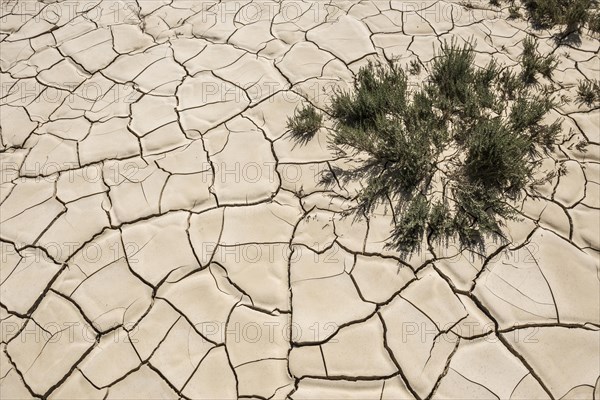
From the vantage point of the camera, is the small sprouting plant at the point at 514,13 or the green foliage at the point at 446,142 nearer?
the green foliage at the point at 446,142

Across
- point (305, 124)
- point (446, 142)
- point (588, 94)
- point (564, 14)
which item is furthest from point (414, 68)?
point (564, 14)

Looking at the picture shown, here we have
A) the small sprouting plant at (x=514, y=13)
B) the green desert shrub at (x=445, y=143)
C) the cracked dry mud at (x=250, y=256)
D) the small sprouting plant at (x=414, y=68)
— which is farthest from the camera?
the small sprouting plant at (x=514, y=13)

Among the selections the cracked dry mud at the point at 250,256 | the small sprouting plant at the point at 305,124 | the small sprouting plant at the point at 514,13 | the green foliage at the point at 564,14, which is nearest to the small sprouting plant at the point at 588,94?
the cracked dry mud at the point at 250,256

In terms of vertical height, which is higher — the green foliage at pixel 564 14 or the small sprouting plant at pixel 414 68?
the green foliage at pixel 564 14

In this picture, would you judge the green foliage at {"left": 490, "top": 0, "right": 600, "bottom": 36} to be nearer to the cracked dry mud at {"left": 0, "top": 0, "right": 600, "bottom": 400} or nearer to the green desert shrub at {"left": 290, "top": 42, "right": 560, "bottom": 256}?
the cracked dry mud at {"left": 0, "top": 0, "right": 600, "bottom": 400}

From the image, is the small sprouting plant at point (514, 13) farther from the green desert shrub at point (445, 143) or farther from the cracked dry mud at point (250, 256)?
the green desert shrub at point (445, 143)

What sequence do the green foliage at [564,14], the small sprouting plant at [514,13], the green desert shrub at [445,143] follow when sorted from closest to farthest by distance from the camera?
the green desert shrub at [445,143]
the green foliage at [564,14]
the small sprouting plant at [514,13]

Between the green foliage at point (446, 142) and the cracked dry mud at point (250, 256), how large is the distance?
0.40 ft

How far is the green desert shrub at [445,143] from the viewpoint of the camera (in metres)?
2.52

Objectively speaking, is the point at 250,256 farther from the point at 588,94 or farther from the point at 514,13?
the point at 514,13

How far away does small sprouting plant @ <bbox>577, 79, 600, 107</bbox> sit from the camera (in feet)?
10.3

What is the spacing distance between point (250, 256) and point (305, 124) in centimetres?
104

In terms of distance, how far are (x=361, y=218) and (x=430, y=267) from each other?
0.49 meters

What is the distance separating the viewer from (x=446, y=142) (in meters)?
2.86
